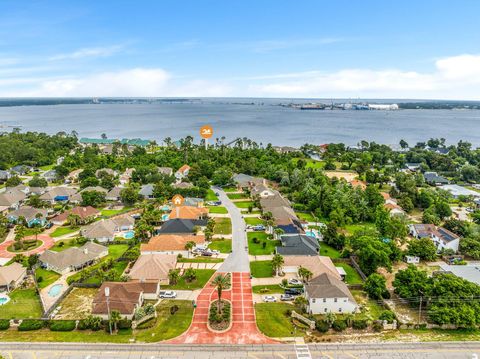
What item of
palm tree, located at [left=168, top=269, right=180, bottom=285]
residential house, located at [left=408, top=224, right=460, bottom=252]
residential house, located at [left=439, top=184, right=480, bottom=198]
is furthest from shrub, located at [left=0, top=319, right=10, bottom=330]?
residential house, located at [left=439, top=184, right=480, bottom=198]

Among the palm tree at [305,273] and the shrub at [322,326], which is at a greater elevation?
the palm tree at [305,273]

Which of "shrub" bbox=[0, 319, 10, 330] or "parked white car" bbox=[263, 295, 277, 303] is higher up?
"shrub" bbox=[0, 319, 10, 330]

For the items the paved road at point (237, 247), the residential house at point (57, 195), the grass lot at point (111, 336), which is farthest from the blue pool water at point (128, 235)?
the residential house at point (57, 195)

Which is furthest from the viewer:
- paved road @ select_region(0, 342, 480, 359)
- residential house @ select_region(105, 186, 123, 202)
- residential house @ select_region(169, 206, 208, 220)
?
residential house @ select_region(105, 186, 123, 202)

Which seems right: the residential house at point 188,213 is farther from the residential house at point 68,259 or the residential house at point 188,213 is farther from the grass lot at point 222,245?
the residential house at point 68,259

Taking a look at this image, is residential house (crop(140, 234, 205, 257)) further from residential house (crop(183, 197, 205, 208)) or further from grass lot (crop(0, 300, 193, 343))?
residential house (crop(183, 197, 205, 208))

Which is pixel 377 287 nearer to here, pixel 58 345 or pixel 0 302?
pixel 58 345

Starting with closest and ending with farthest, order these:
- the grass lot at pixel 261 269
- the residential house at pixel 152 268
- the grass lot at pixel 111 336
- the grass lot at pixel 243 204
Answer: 1. the grass lot at pixel 111 336
2. the residential house at pixel 152 268
3. the grass lot at pixel 261 269
4. the grass lot at pixel 243 204
